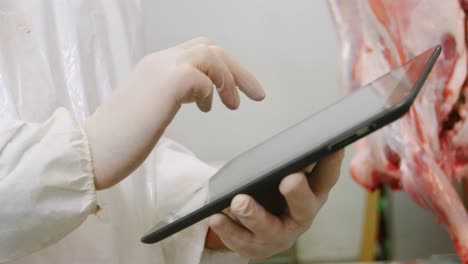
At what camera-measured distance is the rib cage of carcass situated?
0.72m

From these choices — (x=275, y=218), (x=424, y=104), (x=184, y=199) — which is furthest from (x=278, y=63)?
(x=275, y=218)

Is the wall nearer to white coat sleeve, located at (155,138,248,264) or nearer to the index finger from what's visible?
white coat sleeve, located at (155,138,248,264)

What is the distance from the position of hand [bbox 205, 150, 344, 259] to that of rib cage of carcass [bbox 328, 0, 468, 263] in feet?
1.04

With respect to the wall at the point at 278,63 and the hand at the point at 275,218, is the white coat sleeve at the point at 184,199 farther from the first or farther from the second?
the wall at the point at 278,63

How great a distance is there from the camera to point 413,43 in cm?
75

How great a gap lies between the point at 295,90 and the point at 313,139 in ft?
2.55

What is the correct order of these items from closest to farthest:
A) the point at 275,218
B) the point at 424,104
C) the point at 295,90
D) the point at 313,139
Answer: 1. the point at 313,139
2. the point at 275,218
3. the point at 424,104
4. the point at 295,90

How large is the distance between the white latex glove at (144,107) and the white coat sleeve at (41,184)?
0.02m

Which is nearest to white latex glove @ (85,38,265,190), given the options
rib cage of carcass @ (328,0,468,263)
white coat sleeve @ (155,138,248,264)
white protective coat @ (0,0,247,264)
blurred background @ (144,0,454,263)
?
white protective coat @ (0,0,247,264)

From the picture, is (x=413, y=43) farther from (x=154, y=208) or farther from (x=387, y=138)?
(x=154, y=208)

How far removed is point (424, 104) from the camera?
77 centimetres

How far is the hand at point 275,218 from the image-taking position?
42 centimetres

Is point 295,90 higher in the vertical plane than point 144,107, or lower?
lower

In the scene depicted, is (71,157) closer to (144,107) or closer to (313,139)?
(144,107)
